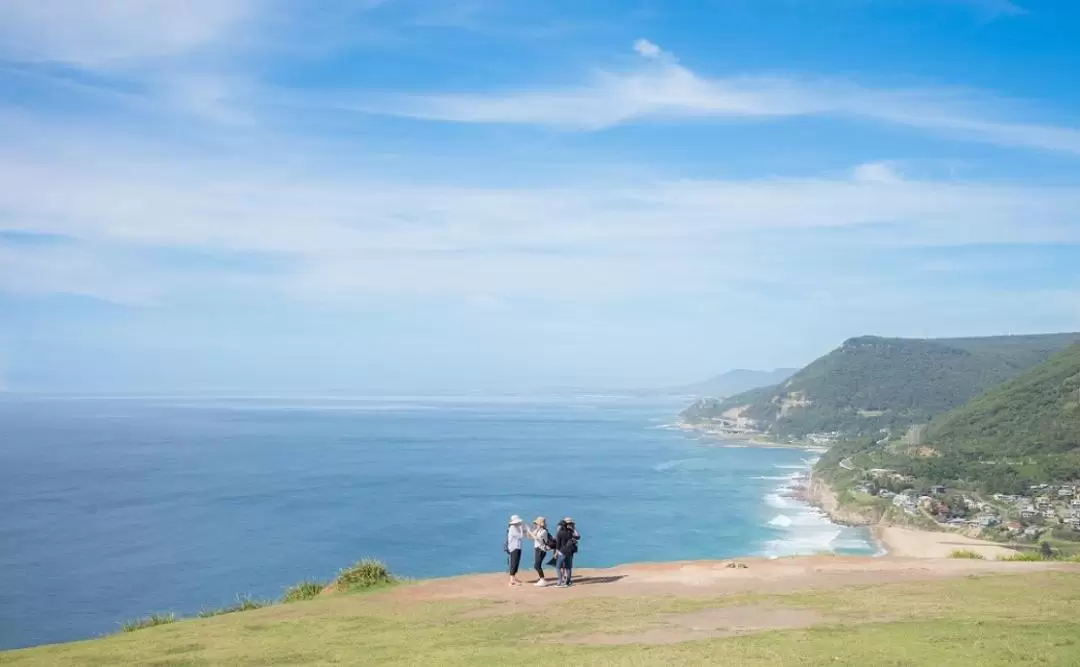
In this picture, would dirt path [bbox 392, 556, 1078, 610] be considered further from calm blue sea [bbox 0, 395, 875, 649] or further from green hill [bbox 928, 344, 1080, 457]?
green hill [bbox 928, 344, 1080, 457]

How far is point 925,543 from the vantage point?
8050 cm

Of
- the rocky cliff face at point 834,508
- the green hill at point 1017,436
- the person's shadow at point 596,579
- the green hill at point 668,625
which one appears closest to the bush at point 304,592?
the green hill at point 668,625

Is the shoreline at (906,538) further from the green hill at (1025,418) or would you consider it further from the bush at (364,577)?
the bush at (364,577)

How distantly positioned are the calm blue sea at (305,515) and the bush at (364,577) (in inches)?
1482

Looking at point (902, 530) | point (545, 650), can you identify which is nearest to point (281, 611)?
point (545, 650)

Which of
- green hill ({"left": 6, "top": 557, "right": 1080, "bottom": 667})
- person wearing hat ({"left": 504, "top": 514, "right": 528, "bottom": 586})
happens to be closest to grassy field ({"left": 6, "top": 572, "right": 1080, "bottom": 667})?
green hill ({"left": 6, "top": 557, "right": 1080, "bottom": 667})

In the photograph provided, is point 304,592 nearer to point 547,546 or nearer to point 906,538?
point 547,546

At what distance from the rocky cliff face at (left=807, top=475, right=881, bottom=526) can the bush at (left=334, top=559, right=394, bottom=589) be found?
87.8 meters

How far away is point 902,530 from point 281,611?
85532 millimetres

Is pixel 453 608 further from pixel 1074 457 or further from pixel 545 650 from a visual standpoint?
pixel 1074 457

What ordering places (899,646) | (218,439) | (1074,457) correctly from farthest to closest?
(218,439) < (1074,457) < (899,646)

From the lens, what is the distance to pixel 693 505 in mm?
106188

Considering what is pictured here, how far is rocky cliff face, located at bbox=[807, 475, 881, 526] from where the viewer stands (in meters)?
97.2

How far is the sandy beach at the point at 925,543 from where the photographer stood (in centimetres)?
7381
